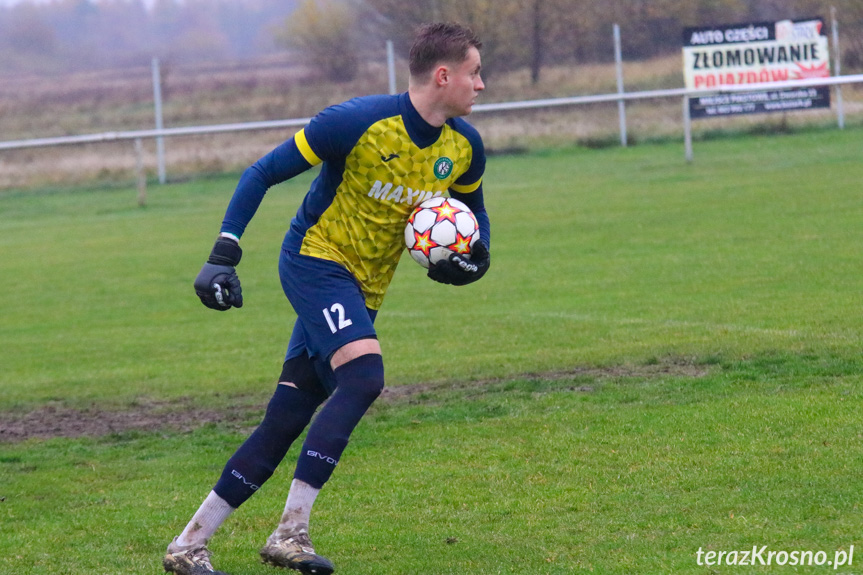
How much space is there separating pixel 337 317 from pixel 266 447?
58 centimetres

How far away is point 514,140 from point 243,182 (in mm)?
23766

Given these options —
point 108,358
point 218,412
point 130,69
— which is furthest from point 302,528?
Result: point 130,69

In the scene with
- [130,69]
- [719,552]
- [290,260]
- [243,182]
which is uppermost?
[130,69]

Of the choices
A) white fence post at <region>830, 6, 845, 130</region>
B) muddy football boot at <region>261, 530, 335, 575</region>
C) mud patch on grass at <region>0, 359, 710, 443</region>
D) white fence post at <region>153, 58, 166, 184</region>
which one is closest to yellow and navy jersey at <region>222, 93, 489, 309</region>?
muddy football boot at <region>261, 530, 335, 575</region>

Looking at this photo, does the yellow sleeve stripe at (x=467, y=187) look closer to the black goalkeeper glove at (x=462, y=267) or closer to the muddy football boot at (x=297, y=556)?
the black goalkeeper glove at (x=462, y=267)

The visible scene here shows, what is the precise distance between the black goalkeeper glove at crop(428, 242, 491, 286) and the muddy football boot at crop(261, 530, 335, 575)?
1.24 metres

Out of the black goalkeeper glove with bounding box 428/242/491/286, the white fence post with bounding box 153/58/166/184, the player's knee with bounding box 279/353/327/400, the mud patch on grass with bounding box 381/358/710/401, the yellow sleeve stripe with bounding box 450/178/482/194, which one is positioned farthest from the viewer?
the white fence post with bounding box 153/58/166/184

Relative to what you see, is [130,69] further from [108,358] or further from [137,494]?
[137,494]

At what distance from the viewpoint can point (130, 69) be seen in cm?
4916

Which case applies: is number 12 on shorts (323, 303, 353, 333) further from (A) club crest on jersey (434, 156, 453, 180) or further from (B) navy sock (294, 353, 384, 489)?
(A) club crest on jersey (434, 156, 453, 180)

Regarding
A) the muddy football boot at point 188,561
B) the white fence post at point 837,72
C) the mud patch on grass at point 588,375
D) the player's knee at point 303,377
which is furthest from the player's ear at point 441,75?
the white fence post at point 837,72

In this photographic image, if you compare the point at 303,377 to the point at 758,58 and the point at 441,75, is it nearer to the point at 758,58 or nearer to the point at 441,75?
the point at 441,75

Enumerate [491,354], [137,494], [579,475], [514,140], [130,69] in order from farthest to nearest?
[130,69]
[514,140]
[491,354]
[137,494]
[579,475]

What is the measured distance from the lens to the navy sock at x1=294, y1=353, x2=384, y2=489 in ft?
14.4
